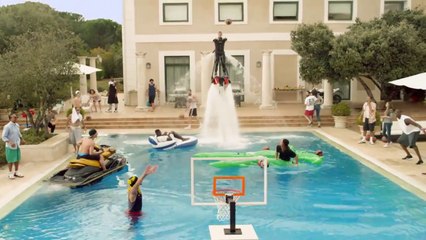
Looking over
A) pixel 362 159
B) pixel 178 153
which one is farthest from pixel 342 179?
pixel 178 153

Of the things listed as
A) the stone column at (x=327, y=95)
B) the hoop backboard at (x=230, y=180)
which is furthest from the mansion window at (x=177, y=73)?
the hoop backboard at (x=230, y=180)

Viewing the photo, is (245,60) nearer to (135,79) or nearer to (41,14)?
(135,79)

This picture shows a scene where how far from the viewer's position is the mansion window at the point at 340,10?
31.6 metres

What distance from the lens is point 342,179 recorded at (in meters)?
15.1

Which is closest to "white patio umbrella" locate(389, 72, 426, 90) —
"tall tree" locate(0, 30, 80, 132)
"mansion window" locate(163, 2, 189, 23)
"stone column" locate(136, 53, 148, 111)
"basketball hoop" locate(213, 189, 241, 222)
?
"basketball hoop" locate(213, 189, 241, 222)

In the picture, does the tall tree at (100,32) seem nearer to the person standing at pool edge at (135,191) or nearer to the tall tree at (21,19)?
the tall tree at (21,19)

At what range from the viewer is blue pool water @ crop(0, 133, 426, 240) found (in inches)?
421

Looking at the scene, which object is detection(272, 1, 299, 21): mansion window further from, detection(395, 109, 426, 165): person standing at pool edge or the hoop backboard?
detection(395, 109, 426, 165): person standing at pool edge

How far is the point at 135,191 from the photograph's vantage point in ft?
37.6

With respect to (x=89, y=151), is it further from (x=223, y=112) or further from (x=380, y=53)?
(x=380, y=53)

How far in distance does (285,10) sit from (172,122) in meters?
11.0

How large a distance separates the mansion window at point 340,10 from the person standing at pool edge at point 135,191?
2297 centimetres

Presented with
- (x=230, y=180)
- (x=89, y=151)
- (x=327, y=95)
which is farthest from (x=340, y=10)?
(x=89, y=151)

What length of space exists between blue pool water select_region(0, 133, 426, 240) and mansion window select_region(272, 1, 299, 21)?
55.9 ft
